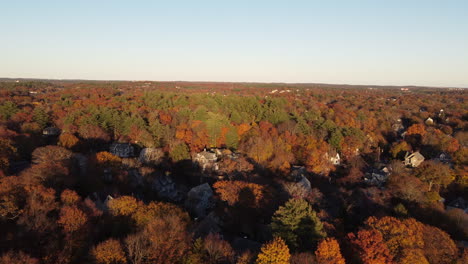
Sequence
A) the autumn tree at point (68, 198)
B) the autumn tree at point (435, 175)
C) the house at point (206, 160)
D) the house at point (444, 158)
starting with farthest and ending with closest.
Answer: the house at point (444, 158) → the house at point (206, 160) → the autumn tree at point (435, 175) → the autumn tree at point (68, 198)

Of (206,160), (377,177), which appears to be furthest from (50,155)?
(377,177)

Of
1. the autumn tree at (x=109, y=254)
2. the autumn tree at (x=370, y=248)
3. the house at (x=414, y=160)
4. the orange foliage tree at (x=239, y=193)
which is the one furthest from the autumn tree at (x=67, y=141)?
the house at (x=414, y=160)

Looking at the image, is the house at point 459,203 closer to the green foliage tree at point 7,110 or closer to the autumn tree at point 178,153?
the autumn tree at point 178,153

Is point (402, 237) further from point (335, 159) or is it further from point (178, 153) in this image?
point (335, 159)

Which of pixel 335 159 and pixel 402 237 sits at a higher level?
pixel 402 237

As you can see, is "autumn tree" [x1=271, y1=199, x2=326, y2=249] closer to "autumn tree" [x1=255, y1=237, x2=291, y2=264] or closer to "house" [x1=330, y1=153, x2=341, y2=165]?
"autumn tree" [x1=255, y1=237, x2=291, y2=264]
